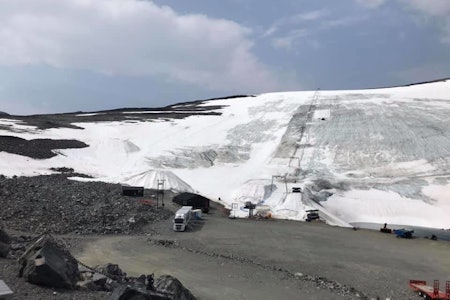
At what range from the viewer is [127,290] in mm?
9953

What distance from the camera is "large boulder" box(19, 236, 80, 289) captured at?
1107 centimetres

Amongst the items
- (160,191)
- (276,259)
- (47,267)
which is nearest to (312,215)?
(160,191)

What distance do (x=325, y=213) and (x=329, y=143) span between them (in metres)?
19.8

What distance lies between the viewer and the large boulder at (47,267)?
11070 mm

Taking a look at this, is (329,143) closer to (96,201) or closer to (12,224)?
(96,201)

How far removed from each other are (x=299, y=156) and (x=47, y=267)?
4562 cm

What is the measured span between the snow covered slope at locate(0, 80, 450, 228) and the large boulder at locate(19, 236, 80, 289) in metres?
27.9

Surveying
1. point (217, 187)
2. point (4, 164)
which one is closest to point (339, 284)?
point (217, 187)

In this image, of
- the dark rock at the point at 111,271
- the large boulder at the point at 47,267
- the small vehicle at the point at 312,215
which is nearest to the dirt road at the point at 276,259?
the dark rock at the point at 111,271

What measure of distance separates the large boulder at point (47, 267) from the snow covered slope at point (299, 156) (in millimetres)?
27878

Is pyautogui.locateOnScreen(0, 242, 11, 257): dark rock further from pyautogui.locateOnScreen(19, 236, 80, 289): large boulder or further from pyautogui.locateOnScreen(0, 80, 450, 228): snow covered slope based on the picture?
pyautogui.locateOnScreen(0, 80, 450, 228): snow covered slope

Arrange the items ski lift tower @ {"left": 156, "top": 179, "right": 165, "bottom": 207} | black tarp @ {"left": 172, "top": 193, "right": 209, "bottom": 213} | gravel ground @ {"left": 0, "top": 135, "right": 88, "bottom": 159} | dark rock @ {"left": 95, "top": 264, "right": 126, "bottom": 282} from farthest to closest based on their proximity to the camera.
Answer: gravel ground @ {"left": 0, "top": 135, "right": 88, "bottom": 159}
ski lift tower @ {"left": 156, "top": 179, "right": 165, "bottom": 207}
black tarp @ {"left": 172, "top": 193, "right": 209, "bottom": 213}
dark rock @ {"left": 95, "top": 264, "right": 126, "bottom": 282}

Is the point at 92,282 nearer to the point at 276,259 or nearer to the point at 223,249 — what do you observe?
the point at 276,259

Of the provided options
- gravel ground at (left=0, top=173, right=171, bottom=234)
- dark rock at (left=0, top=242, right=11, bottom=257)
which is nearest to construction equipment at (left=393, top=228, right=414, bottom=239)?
gravel ground at (left=0, top=173, right=171, bottom=234)
